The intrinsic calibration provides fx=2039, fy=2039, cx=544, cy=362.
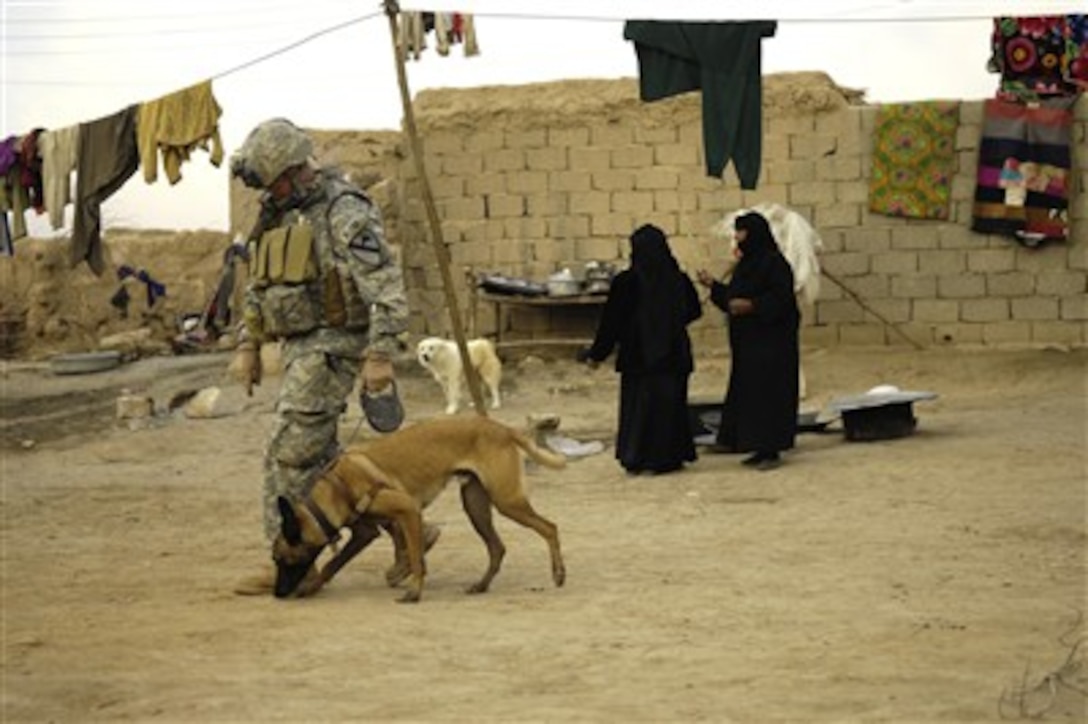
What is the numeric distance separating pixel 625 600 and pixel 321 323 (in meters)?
1.51

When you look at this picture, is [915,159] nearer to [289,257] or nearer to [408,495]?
[289,257]

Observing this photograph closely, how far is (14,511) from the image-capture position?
1145 cm

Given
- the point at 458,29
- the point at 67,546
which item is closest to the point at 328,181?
the point at 67,546

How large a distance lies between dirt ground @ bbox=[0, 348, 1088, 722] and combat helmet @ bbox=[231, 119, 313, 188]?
1.56m

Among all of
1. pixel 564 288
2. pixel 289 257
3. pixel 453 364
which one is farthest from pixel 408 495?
pixel 564 288

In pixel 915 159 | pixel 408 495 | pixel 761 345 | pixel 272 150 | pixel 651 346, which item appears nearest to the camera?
pixel 408 495

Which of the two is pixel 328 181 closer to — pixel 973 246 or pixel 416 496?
pixel 416 496

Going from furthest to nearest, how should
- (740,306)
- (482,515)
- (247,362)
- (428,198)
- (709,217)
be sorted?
1. (709,217)
2. (428,198)
3. (740,306)
4. (247,362)
5. (482,515)

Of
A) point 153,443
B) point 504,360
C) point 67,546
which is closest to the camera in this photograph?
point 67,546

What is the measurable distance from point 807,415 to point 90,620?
681 centimetres

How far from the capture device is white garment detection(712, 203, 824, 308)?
1595cm

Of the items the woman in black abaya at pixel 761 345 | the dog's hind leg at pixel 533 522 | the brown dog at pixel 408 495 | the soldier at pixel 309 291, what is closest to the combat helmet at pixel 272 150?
the soldier at pixel 309 291

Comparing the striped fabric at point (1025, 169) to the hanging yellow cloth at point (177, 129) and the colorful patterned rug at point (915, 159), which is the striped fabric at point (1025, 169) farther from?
the hanging yellow cloth at point (177, 129)

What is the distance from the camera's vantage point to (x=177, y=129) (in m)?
13.5
